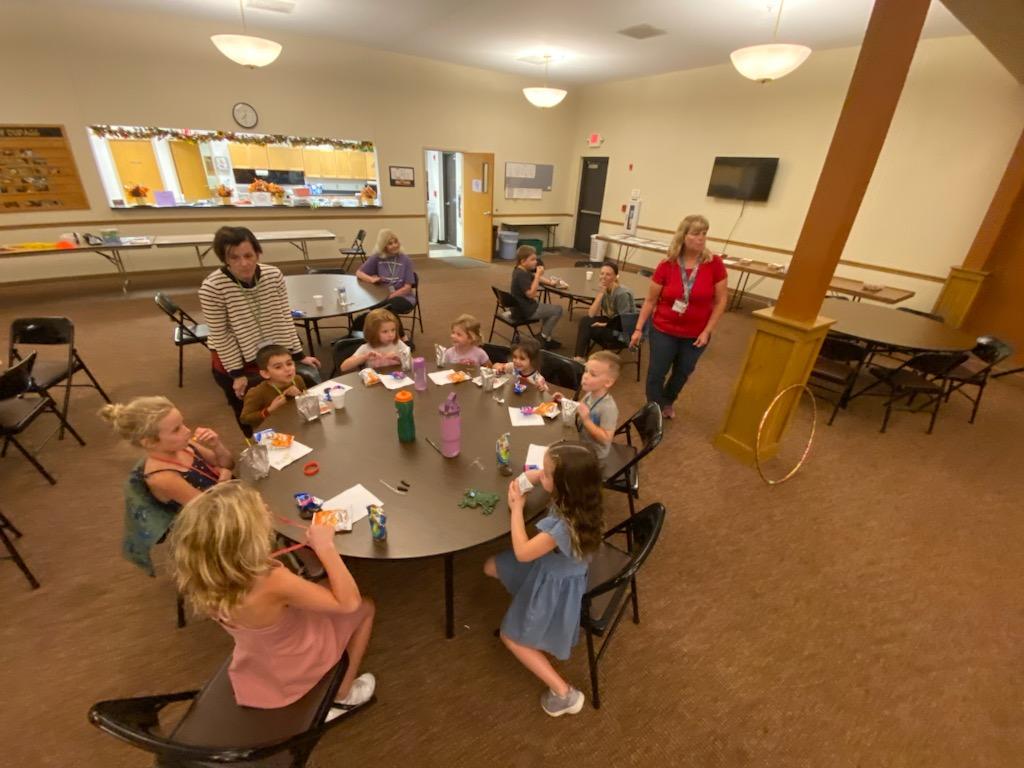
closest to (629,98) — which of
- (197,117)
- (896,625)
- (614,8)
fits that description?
(614,8)

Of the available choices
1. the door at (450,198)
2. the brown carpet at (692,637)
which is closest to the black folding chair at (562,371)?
the brown carpet at (692,637)

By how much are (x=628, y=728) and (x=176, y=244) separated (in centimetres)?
853

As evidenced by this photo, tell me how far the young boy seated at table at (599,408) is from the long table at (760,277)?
3.26 meters

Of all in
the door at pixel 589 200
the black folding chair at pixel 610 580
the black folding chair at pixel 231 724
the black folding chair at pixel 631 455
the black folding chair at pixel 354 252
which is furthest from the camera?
the door at pixel 589 200

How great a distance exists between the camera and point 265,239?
7.56 meters

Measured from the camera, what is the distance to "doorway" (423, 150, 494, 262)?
1014cm

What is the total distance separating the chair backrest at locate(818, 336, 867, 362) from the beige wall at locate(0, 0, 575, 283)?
8.24 metres

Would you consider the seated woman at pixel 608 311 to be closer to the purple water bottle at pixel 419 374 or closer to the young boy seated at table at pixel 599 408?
the young boy seated at table at pixel 599 408

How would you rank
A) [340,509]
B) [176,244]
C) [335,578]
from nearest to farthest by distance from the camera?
1. [335,578]
2. [340,509]
3. [176,244]

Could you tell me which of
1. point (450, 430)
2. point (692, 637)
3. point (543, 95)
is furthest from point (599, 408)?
point (543, 95)

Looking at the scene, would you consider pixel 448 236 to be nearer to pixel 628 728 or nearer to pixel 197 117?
pixel 197 117

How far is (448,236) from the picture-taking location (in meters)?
12.3

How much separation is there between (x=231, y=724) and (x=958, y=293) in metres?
8.25

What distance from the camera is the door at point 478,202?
33.0 ft
